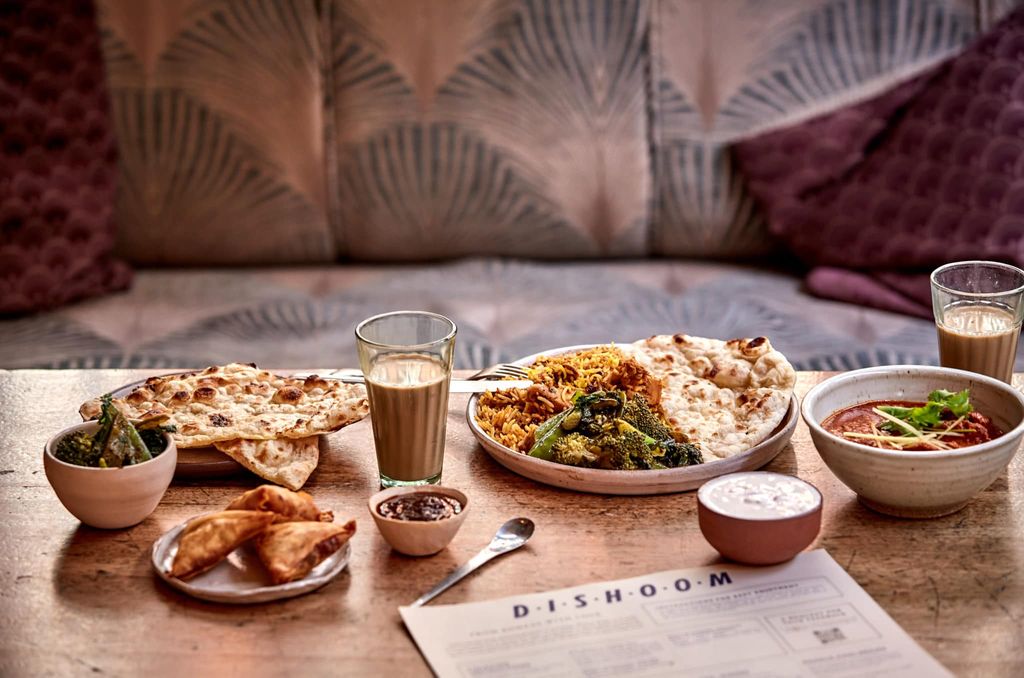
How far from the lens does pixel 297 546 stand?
1.14m

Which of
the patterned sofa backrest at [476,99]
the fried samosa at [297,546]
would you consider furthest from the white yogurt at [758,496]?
the patterned sofa backrest at [476,99]

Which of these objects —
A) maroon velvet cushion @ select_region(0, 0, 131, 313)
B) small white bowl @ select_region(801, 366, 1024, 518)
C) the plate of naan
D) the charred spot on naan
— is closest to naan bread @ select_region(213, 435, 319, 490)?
the plate of naan

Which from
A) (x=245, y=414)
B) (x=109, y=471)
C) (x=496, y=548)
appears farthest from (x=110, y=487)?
(x=496, y=548)

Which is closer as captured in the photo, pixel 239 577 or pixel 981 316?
pixel 239 577

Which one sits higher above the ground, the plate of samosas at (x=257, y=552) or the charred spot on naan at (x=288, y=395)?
the charred spot on naan at (x=288, y=395)

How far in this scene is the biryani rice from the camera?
144cm

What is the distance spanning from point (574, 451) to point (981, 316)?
577 millimetres

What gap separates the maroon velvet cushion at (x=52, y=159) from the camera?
2533 mm

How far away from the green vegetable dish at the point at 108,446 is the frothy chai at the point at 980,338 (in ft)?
3.34

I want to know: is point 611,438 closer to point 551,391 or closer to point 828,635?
point 551,391

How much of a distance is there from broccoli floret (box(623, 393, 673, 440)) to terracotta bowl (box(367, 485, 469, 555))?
255mm

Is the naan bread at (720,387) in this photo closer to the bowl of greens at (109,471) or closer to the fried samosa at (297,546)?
the fried samosa at (297,546)

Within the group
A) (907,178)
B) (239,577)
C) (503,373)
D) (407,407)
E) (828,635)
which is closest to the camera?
(828,635)

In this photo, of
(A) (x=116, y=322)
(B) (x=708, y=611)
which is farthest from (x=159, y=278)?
(B) (x=708, y=611)
